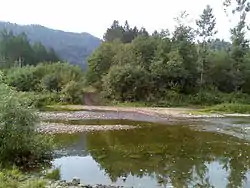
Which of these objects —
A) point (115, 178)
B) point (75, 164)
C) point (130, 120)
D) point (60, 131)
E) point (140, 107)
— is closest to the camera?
point (115, 178)

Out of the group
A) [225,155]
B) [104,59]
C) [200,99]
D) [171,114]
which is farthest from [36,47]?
[225,155]

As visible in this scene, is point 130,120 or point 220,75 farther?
point 220,75

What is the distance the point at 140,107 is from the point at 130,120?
46.4ft

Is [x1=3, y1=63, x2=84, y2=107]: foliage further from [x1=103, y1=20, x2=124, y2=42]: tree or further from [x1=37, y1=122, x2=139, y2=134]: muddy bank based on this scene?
[x1=103, y1=20, x2=124, y2=42]: tree

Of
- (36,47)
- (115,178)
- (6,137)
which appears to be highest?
(36,47)

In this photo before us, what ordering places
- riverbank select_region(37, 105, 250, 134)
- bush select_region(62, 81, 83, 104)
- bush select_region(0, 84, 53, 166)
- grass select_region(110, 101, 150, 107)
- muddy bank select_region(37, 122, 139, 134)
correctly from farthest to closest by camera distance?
1. bush select_region(62, 81, 83, 104)
2. grass select_region(110, 101, 150, 107)
3. riverbank select_region(37, 105, 250, 134)
4. muddy bank select_region(37, 122, 139, 134)
5. bush select_region(0, 84, 53, 166)

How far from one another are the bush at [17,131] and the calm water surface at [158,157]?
1662mm

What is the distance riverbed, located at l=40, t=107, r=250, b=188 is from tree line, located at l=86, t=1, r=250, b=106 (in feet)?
64.5

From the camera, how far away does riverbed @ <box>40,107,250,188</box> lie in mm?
20734

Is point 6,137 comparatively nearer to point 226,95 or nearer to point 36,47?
point 226,95

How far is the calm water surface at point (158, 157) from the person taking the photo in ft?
67.6

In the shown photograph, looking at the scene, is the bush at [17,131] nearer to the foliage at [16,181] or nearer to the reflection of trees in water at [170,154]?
the foliage at [16,181]

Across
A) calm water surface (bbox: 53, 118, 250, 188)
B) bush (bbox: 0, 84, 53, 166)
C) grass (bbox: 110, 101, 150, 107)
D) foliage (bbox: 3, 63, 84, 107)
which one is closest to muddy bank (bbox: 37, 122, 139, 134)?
calm water surface (bbox: 53, 118, 250, 188)

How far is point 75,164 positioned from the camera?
78.2 feet
